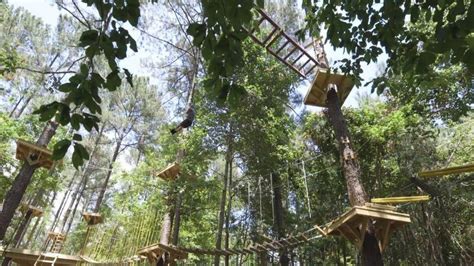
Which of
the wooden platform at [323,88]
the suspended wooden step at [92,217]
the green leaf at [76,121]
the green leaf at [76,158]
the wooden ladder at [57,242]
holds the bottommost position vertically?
the green leaf at [76,158]

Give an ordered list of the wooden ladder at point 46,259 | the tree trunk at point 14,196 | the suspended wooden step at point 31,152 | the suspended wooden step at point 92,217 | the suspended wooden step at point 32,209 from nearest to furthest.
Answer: the tree trunk at point 14,196 < the suspended wooden step at point 31,152 < the wooden ladder at point 46,259 < the suspended wooden step at point 92,217 < the suspended wooden step at point 32,209

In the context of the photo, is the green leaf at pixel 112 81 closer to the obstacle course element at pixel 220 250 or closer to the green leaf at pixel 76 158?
the green leaf at pixel 76 158

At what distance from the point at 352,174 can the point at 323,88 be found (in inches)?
55.1

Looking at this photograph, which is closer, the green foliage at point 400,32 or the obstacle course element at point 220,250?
the green foliage at point 400,32

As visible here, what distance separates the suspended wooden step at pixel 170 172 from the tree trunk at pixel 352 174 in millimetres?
2469

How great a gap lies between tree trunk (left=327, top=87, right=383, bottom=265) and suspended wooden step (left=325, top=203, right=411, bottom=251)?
0.25ft

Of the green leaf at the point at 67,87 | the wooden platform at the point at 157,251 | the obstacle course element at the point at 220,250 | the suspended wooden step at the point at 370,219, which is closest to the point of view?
the green leaf at the point at 67,87

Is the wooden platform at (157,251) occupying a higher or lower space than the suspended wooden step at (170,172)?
lower

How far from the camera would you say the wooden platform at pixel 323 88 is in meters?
4.68

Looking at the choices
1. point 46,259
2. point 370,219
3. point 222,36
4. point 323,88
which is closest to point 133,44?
point 222,36

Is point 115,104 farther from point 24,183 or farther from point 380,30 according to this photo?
point 380,30

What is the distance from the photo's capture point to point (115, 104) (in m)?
12.3

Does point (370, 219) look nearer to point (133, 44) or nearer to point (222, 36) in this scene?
point (222, 36)

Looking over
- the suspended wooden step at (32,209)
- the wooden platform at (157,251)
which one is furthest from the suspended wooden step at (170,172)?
the suspended wooden step at (32,209)
